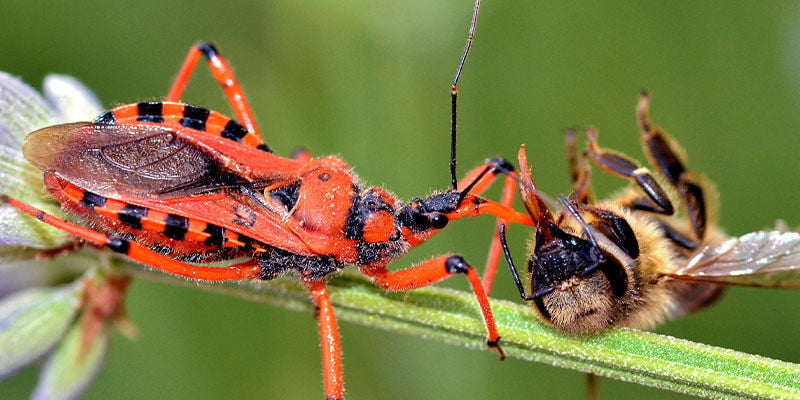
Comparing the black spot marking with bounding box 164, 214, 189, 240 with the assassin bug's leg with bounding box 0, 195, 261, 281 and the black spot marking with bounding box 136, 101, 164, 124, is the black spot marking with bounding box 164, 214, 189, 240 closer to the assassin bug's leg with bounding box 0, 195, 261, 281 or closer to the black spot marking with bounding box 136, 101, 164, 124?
the assassin bug's leg with bounding box 0, 195, 261, 281


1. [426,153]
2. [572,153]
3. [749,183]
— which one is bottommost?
[572,153]

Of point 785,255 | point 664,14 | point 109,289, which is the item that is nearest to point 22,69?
point 109,289

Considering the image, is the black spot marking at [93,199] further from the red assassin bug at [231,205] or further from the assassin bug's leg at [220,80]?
the assassin bug's leg at [220,80]

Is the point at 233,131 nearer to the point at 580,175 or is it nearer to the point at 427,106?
the point at 580,175

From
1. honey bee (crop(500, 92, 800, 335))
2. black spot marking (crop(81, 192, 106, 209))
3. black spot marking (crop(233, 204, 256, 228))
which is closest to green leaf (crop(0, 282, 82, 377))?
black spot marking (crop(81, 192, 106, 209))

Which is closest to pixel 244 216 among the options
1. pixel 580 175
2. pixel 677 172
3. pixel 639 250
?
pixel 580 175

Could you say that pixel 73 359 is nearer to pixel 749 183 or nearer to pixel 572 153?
pixel 572 153
